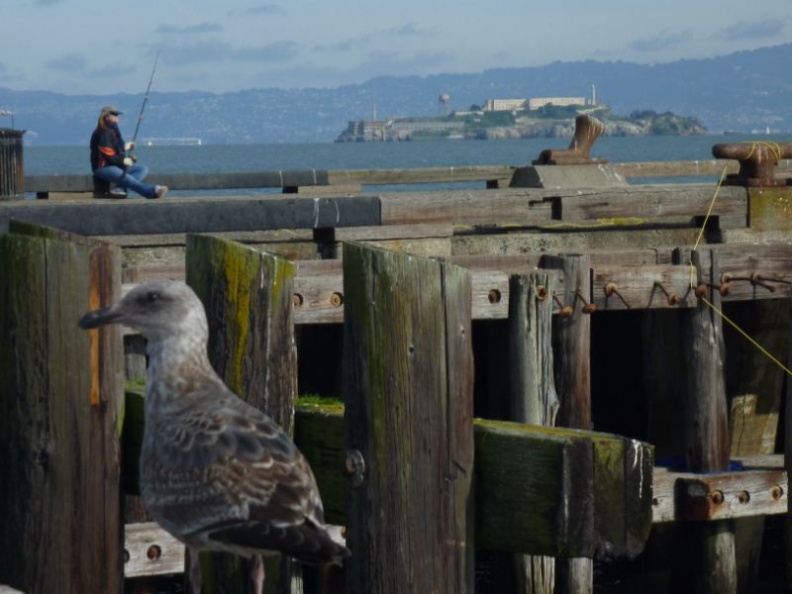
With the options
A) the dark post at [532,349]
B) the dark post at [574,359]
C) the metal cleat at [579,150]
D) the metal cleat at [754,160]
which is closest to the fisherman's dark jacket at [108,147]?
the metal cleat at [579,150]

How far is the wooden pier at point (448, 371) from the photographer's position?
585 cm

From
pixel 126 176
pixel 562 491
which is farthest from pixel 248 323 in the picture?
pixel 126 176

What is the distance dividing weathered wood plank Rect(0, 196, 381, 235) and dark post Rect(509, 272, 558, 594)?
8.24 ft

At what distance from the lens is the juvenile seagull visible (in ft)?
17.9

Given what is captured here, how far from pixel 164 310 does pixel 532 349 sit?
4.85 m

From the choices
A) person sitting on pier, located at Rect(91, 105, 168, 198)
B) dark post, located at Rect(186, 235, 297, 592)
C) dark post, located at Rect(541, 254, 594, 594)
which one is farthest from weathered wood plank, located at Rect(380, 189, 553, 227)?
dark post, located at Rect(186, 235, 297, 592)

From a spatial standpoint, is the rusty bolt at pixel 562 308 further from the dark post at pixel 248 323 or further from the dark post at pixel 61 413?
the dark post at pixel 61 413

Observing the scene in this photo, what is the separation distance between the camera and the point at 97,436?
638cm

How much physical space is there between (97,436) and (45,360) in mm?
346

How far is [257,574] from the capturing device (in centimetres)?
585

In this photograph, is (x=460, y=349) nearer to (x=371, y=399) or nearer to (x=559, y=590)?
(x=371, y=399)

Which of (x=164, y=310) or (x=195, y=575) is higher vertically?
(x=164, y=310)

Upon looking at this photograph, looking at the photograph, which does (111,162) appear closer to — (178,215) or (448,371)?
(178,215)

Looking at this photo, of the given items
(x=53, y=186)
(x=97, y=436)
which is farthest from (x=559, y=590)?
(x=53, y=186)
